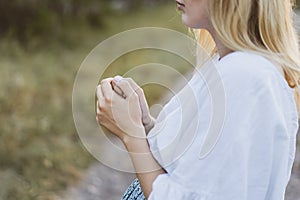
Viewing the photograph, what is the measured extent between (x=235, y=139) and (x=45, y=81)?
23.4 feet

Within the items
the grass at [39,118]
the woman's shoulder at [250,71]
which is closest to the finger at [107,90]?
the woman's shoulder at [250,71]

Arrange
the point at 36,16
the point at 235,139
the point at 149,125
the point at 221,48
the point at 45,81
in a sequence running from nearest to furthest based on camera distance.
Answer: the point at 235,139
the point at 221,48
the point at 149,125
the point at 45,81
the point at 36,16

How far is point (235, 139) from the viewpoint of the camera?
70.6 inches

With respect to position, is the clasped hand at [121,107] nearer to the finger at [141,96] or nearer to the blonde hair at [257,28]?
the finger at [141,96]

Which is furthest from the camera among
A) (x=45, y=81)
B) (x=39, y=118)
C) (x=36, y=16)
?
(x=36, y=16)

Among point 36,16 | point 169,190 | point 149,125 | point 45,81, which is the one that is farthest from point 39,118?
point 36,16

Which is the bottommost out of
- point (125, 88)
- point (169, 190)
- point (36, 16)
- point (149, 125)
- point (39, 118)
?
point (39, 118)

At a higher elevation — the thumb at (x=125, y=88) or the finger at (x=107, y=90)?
the finger at (x=107, y=90)

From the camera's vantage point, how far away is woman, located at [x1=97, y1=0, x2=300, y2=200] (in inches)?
70.9

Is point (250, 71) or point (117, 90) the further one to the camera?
point (117, 90)

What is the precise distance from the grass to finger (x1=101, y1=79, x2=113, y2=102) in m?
1.61

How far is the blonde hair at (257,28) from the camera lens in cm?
185

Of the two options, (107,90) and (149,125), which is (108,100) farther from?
(149,125)

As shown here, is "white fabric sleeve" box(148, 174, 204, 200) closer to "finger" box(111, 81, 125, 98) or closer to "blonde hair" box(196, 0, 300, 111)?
"finger" box(111, 81, 125, 98)
